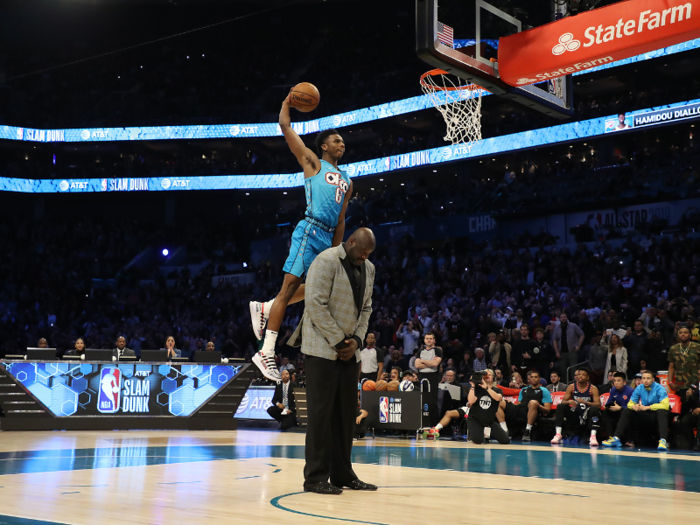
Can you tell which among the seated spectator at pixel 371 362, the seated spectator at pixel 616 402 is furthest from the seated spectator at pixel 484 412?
the seated spectator at pixel 371 362

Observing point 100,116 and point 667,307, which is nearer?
point 667,307

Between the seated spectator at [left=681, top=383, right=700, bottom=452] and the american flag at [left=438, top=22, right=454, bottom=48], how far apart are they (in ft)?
24.4

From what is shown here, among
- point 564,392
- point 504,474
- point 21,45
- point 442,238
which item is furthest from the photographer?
point 21,45

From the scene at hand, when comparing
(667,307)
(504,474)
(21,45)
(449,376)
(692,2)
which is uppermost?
(21,45)

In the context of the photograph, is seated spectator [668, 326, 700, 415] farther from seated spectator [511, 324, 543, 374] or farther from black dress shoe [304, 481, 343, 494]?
black dress shoe [304, 481, 343, 494]

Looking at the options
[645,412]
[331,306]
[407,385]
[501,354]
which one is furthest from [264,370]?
[501,354]

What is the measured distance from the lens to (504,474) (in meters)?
7.17

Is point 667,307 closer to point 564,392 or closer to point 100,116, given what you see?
point 564,392

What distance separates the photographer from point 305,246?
6.18 m

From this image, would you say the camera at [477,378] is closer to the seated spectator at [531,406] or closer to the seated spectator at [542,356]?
the seated spectator at [531,406]

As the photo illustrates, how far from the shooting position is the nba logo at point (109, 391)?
14.5 metres

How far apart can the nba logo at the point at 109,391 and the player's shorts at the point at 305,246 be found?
9.51 meters

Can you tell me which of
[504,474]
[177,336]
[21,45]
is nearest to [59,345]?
[177,336]

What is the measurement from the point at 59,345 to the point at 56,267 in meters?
6.71
